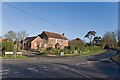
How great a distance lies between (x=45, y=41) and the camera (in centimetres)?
7750

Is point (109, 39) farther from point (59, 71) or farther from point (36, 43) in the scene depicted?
point (59, 71)

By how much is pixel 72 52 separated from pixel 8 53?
25.4 metres

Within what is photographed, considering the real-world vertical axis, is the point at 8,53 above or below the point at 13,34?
below

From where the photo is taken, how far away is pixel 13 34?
7794 centimetres

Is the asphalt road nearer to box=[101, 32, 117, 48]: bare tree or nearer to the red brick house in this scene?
the red brick house

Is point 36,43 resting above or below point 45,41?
below

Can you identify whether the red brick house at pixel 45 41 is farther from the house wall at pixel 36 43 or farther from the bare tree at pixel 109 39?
the bare tree at pixel 109 39

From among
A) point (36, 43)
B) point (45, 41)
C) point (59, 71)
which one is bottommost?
point (59, 71)

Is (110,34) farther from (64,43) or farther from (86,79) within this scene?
(86,79)

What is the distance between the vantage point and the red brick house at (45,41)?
7412cm

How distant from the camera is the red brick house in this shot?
243ft

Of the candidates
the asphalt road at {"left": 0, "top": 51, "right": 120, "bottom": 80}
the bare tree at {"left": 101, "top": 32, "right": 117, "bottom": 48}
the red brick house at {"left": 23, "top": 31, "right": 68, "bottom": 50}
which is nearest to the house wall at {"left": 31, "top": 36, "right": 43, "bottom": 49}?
the red brick house at {"left": 23, "top": 31, "right": 68, "bottom": 50}

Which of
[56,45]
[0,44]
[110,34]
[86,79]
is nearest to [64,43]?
[56,45]

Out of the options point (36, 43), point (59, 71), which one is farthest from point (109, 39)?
point (59, 71)
